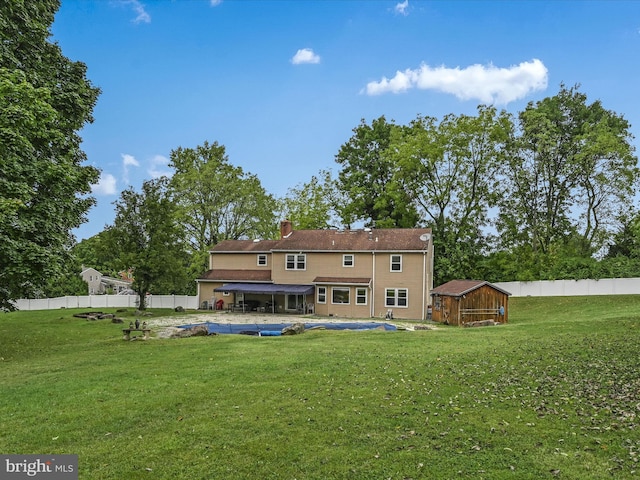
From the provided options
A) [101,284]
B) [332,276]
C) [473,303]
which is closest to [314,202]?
[332,276]

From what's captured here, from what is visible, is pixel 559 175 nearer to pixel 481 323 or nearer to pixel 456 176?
pixel 456 176

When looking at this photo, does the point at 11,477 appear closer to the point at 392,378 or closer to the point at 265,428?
the point at 265,428

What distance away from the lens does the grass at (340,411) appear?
5.94 meters

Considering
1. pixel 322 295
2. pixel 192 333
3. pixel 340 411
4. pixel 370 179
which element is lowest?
pixel 192 333

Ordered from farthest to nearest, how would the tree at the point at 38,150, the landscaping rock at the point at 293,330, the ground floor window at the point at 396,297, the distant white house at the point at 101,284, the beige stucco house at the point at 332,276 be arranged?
the distant white house at the point at 101,284 < the beige stucco house at the point at 332,276 < the ground floor window at the point at 396,297 < the landscaping rock at the point at 293,330 < the tree at the point at 38,150

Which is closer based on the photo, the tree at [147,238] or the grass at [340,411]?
the grass at [340,411]

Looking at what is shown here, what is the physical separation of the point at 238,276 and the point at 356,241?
11672 millimetres

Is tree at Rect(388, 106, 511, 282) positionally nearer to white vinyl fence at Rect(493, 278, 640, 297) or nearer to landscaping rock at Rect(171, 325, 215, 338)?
white vinyl fence at Rect(493, 278, 640, 297)

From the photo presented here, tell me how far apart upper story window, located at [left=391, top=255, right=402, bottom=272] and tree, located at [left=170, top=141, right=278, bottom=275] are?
65.1 ft

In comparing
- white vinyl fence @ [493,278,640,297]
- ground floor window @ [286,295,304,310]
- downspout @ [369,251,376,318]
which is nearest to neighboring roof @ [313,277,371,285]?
downspout @ [369,251,376,318]

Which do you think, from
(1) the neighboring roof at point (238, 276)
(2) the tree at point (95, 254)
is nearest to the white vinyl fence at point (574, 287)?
(1) the neighboring roof at point (238, 276)

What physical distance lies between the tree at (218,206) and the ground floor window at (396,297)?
66.4ft

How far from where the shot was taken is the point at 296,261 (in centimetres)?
3653

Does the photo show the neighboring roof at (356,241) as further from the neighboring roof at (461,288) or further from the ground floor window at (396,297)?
the neighboring roof at (461,288)
